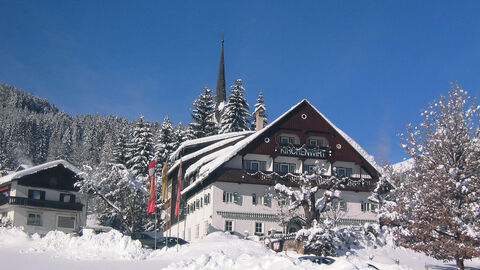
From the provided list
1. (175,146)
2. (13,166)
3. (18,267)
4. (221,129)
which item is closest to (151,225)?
(175,146)

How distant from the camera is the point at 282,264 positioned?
76.6 feet

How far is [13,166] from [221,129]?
71.2 m

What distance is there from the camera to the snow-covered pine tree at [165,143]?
64.6m

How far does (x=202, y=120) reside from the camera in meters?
70.6

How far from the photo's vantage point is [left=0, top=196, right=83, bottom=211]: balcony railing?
5678 cm

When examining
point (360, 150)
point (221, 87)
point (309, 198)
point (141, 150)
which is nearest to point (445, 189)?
point (309, 198)

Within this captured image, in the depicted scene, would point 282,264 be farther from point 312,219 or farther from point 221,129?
point 221,129

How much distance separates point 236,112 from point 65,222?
24.7 metres

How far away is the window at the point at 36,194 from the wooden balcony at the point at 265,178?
24.8m

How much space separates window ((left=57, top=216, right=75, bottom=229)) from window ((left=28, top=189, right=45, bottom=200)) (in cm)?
307

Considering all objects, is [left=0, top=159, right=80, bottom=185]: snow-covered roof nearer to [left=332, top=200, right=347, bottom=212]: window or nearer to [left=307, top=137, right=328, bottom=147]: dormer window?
[left=307, top=137, right=328, bottom=147]: dormer window

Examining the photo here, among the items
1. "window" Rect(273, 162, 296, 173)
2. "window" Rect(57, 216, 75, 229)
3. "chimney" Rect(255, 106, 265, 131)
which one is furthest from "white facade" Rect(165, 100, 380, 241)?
"window" Rect(57, 216, 75, 229)

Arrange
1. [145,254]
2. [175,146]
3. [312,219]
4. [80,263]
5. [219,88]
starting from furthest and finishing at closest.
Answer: [219,88], [175,146], [312,219], [145,254], [80,263]

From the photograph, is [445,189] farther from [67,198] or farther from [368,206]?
[67,198]
